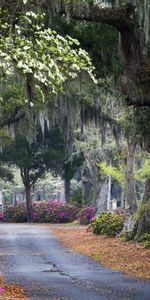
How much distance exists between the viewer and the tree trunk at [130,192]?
72.2 ft

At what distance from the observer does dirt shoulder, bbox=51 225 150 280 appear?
13.5 metres

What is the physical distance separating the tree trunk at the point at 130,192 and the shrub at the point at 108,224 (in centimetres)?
100

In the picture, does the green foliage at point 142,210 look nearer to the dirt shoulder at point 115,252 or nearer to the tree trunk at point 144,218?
the tree trunk at point 144,218

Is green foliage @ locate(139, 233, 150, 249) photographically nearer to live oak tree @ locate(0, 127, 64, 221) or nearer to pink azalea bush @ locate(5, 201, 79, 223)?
pink azalea bush @ locate(5, 201, 79, 223)

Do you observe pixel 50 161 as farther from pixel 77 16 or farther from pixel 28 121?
pixel 77 16

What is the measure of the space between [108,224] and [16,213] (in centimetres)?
1822

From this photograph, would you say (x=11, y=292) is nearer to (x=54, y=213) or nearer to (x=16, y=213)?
(x=54, y=213)

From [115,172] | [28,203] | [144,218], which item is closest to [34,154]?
[28,203]

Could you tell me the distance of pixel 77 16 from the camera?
10.0 m

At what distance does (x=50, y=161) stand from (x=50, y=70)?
107ft

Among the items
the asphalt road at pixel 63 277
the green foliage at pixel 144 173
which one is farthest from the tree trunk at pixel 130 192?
the asphalt road at pixel 63 277

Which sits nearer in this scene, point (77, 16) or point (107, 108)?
point (77, 16)

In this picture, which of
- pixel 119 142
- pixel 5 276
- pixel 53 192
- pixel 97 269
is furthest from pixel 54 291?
pixel 53 192

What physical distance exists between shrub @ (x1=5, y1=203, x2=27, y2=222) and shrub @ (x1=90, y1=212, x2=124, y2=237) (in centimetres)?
1659
